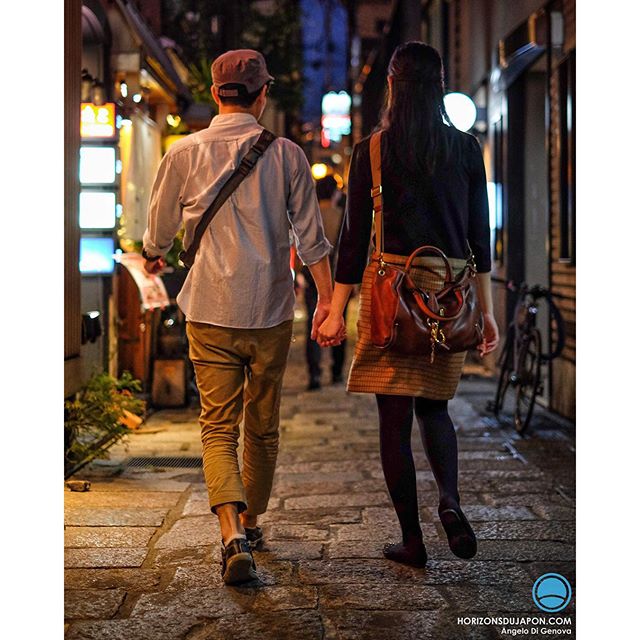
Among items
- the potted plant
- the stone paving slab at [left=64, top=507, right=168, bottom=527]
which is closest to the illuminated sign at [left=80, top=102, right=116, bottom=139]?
the potted plant

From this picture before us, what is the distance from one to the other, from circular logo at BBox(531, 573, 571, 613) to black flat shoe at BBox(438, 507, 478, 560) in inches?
11.6

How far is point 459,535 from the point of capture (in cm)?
450

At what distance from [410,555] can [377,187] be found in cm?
158

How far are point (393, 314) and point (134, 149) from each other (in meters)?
6.58

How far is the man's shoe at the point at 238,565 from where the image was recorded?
4.36 meters

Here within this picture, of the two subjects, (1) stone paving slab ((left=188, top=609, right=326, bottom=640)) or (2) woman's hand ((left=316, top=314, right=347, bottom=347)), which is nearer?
(1) stone paving slab ((left=188, top=609, right=326, bottom=640))

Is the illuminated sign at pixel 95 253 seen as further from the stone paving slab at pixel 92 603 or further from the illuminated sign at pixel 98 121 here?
the stone paving slab at pixel 92 603

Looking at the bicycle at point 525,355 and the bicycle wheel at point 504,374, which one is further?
the bicycle wheel at point 504,374

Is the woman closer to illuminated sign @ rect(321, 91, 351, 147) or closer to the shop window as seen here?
the shop window

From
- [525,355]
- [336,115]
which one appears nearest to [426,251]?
[525,355]

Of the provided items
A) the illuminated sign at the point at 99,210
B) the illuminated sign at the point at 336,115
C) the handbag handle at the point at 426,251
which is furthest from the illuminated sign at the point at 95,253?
the illuminated sign at the point at 336,115

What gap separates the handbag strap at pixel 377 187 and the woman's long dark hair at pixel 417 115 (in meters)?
0.05

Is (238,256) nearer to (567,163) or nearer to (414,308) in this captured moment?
(414,308)

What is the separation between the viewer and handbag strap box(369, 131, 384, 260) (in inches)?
181
